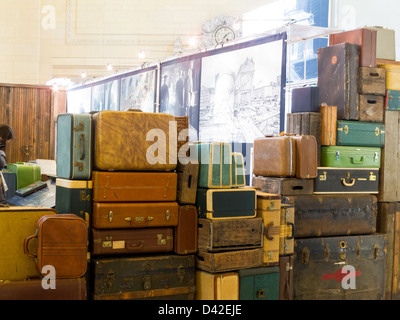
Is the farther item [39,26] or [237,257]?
[39,26]

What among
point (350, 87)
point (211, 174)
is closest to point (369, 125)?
point (350, 87)

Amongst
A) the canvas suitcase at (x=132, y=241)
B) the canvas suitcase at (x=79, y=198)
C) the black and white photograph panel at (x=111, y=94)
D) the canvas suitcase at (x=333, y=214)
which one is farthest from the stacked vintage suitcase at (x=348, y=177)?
the black and white photograph panel at (x=111, y=94)

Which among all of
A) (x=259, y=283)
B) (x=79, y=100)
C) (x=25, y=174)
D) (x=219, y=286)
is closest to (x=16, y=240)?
(x=219, y=286)

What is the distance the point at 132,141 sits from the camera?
3756 millimetres

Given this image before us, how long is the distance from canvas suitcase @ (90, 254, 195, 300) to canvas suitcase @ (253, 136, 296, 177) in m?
1.22

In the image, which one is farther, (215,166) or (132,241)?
(215,166)

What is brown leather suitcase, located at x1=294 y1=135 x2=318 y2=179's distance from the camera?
4.67 meters

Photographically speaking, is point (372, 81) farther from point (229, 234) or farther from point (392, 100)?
point (229, 234)

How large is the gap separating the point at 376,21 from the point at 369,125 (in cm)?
593

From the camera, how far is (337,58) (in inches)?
203

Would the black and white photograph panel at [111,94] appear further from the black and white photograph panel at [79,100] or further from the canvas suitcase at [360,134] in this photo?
the canvas suitcase at [360,134]

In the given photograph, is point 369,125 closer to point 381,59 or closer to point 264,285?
point 381,59

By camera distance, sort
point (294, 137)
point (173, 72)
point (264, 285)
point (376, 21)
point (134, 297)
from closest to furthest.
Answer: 1. point (134, 297)
2. point (264, 285)
3. point (294, 137)
4. point (173, 72)
5. point (376, 21)

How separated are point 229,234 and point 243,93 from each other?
120 inches
